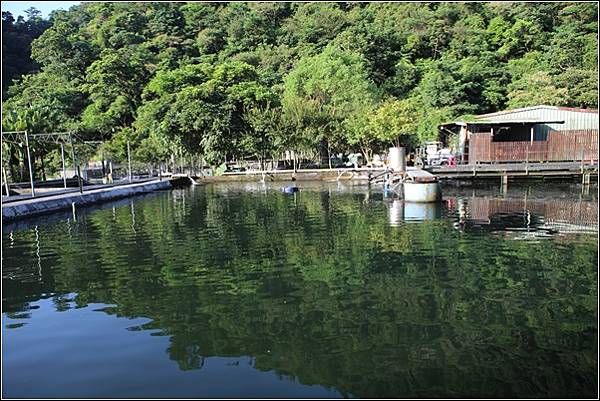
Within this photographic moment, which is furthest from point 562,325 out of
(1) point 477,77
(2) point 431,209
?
(1) point 477,77

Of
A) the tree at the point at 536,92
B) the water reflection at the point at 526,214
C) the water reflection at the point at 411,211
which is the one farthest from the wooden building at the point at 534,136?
the water reflection at the point at 411,211

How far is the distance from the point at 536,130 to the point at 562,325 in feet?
103

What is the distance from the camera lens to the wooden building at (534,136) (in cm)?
3353

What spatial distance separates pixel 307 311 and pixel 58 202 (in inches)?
814

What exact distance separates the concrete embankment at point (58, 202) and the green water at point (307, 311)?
214 inches

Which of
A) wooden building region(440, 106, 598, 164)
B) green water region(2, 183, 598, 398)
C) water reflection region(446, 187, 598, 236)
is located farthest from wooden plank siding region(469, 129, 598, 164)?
green water region(2, 183, 598, 398)

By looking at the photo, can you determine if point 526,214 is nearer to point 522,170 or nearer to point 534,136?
point 522,170

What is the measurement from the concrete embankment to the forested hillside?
32.7 feet

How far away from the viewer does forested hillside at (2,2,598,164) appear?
45.8 metres

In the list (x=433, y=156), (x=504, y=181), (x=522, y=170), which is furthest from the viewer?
(x=433, y=156)

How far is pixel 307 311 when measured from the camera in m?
8.62

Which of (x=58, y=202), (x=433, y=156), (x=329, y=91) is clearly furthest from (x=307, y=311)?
(x=329, y=91)

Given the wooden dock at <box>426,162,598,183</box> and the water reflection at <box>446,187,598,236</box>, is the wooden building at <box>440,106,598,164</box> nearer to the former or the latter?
the wooden dock at <box>426,162,598,183</box>

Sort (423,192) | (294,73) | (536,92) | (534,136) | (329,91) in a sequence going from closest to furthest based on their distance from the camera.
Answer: (423,192) < (534,136) < (536,92) < (329,91) < (294,73)
